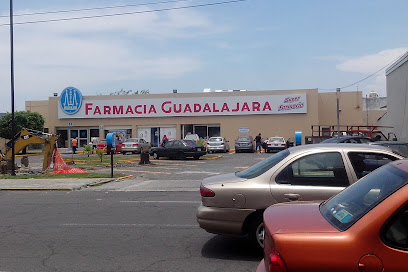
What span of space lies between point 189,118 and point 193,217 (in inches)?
1516

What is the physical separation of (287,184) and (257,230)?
2.56 feet

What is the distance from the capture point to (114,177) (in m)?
19.6

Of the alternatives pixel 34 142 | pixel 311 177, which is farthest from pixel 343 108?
pixel 311 177

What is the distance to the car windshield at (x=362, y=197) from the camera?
3412 mm

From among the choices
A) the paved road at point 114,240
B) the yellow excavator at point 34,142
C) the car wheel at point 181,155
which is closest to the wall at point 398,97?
the car wheel at point 181,155

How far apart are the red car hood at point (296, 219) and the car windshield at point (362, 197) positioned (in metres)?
0.07

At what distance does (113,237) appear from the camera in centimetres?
818

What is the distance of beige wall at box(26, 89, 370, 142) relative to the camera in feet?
150

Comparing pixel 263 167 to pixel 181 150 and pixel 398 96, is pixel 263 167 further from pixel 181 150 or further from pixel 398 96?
pixel 398 96

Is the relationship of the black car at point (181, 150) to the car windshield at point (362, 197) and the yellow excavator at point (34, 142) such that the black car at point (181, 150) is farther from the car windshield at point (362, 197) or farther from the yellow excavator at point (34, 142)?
the car windshield at point (362, 197)

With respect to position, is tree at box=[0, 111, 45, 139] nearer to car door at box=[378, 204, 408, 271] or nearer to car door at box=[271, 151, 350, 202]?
car door at box=[271, 151, 350, 202]

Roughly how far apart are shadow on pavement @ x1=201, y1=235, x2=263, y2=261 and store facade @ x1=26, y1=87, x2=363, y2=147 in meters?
38.7

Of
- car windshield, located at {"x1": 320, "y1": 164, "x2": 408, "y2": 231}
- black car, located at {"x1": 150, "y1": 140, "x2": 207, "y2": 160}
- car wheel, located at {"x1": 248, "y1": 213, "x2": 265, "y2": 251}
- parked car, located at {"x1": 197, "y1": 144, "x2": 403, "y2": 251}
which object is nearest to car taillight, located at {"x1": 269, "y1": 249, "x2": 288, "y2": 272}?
car windshield, located at {"x1": 320, "y1": 164, "x2": 408, "y2": 231}

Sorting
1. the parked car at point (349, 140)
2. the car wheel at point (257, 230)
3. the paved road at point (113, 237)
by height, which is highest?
the parked car at point (349, 140)
